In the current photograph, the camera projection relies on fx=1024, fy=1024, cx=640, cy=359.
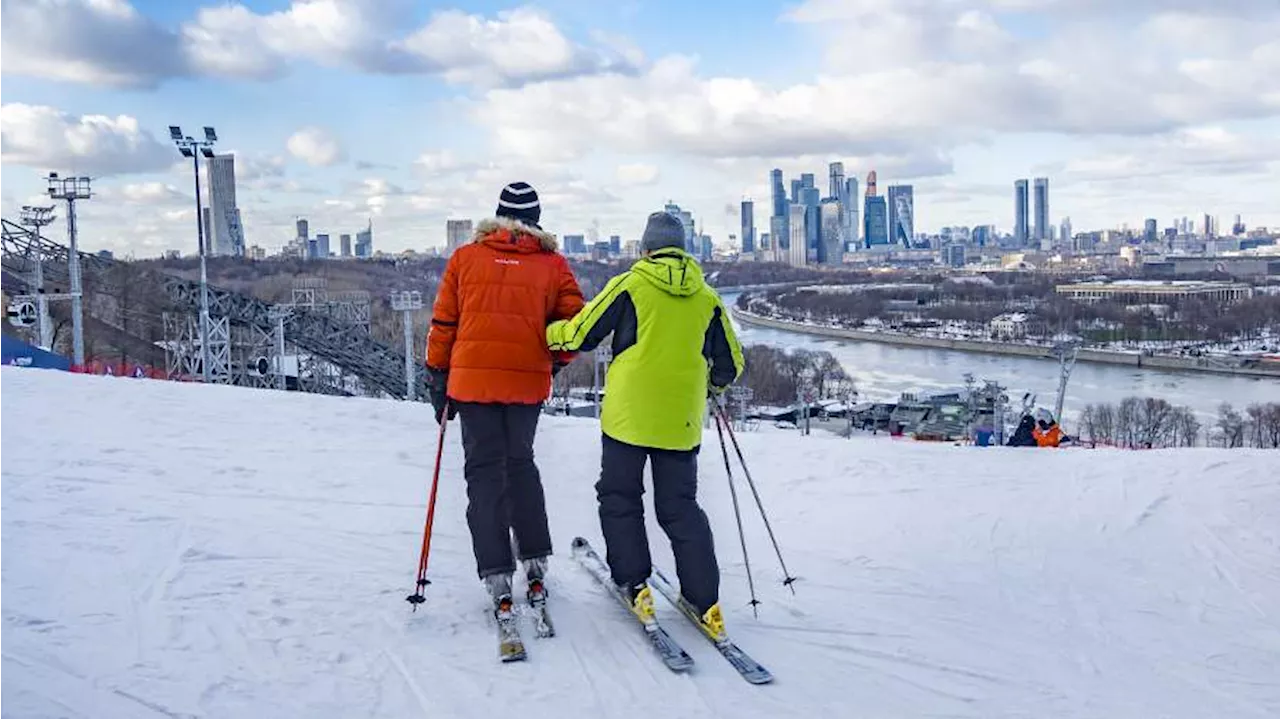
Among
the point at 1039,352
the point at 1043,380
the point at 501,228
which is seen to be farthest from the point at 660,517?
the point at 1039,352

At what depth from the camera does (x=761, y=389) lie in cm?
4422

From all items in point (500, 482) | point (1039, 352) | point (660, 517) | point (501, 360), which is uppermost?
point (501, 360)

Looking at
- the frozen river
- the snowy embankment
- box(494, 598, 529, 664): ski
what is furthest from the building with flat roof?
box(494, 598, 529, 664): ski

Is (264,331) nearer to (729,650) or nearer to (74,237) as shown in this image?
(74,237)

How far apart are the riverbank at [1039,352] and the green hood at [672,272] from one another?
57.9 metres

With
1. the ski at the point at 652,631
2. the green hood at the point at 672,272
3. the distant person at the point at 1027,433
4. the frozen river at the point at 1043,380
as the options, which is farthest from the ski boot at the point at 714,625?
the frozen river at the point at 1043,380

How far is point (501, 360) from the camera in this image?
3.19 meters

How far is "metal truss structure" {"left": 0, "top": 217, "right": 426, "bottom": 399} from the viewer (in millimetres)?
22938

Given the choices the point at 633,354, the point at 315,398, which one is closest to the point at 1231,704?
the point at 633,354

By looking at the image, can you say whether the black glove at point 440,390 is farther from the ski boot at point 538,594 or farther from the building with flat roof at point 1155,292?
the building with flat roof at point 1155,292

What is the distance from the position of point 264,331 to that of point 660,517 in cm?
2561

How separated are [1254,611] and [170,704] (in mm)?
3555

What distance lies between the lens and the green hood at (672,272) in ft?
10.2

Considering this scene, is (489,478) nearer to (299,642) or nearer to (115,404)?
(299,642)
